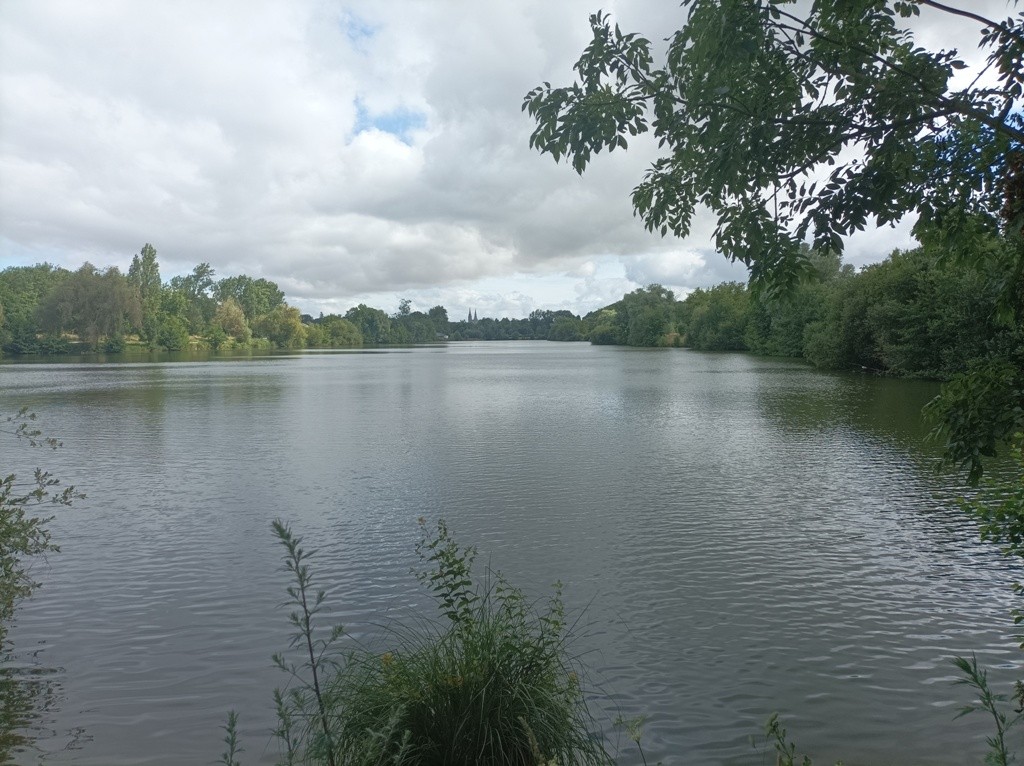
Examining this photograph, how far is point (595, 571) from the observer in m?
9.98

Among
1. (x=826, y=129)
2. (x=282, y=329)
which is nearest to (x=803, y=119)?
(x=826, y=129)

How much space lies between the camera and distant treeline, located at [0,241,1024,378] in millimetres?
36188

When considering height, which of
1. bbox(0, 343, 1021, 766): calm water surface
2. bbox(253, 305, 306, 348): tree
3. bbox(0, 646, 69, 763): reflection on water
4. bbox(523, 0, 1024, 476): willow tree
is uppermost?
bbox(253, 305, 306, 348): tree

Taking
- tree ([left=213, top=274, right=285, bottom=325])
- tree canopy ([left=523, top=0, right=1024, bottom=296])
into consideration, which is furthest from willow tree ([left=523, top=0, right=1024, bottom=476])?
tree ([left=213, top=274, right=285, bottom=325])

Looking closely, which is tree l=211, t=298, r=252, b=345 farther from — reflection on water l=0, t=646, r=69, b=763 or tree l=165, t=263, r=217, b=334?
reflection on water l=0, t=646, r=69, b=763

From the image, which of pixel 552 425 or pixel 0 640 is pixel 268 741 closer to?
pixel 0 640

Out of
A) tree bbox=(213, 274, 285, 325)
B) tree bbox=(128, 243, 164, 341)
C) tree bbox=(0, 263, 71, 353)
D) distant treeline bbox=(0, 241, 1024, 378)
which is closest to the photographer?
distant treeline bbox=(0, 241, 1024, 378)

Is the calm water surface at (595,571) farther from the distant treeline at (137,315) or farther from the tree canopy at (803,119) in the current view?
the distant treeline at (137,315)

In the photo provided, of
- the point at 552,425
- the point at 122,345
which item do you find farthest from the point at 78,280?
the point at 552,425

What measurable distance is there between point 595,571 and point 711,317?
101028 mm

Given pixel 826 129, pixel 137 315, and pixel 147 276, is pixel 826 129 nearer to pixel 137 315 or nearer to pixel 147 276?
pixel 137 315

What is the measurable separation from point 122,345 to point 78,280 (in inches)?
447

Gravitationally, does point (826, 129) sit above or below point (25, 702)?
above

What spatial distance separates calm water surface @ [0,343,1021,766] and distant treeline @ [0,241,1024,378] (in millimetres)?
3398
